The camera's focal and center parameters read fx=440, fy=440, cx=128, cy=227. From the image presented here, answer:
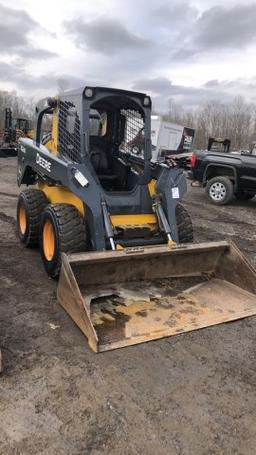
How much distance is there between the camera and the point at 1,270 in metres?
5.49

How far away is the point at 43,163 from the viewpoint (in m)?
5.61

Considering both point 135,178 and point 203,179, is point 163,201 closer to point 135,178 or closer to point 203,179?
point 135,178

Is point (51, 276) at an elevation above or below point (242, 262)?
below

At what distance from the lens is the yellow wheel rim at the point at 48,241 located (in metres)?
5.14

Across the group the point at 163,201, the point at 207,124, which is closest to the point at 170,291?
the point at 163,201

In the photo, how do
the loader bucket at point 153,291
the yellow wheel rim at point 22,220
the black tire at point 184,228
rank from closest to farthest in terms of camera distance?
the loader bucket at point 153,291 < the black tire at point 184,228 < the yellow wheel rim at point 22,220

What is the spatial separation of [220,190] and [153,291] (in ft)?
24.0

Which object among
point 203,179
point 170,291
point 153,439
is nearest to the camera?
point 153,439

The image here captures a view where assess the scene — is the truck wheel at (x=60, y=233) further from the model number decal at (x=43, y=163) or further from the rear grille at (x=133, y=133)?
the rear grille at (x=133, y=133)

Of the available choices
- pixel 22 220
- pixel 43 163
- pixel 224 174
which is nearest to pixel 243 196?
pixel 224 174

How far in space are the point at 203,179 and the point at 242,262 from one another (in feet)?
24.0

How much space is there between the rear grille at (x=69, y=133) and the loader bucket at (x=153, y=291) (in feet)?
4.85

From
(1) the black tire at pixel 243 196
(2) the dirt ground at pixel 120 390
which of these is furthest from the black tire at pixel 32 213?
(1) the black tire at pixel 243 196

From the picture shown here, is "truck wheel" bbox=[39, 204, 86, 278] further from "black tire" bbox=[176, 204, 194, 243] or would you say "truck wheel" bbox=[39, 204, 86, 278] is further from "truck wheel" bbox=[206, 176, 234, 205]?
"truck wheel" bbox=[206, 176, 234, 205]
